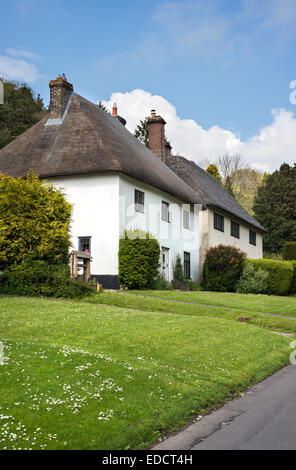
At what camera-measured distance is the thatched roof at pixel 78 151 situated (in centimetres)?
2228

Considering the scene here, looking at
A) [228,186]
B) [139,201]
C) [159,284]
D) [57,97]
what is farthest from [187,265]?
[228,186]

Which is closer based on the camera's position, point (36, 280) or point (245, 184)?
point (36, 280)

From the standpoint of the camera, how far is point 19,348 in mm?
7625

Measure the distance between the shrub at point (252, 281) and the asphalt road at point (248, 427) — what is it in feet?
63.4

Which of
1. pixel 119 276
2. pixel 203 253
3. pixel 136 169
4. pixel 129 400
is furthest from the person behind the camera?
pixel 203 253

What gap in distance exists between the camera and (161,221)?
1024 inches

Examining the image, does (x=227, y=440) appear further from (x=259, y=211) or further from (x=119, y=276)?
(x=259, y=211)

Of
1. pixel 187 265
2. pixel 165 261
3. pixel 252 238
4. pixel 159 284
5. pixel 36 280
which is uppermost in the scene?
pixel 252 238

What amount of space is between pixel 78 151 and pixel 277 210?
3277 cm

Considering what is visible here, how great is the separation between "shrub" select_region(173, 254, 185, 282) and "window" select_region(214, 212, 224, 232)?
6.21m

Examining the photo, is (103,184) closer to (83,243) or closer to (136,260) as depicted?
(83,243)

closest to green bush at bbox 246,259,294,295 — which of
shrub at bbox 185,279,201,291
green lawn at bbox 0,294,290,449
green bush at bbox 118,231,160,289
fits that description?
shrub at bbox 185,279,201,291
